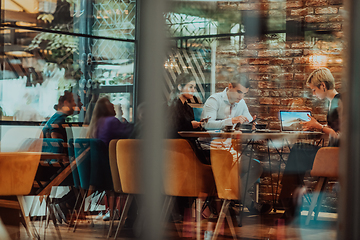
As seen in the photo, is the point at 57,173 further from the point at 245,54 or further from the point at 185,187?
the point at 245,54

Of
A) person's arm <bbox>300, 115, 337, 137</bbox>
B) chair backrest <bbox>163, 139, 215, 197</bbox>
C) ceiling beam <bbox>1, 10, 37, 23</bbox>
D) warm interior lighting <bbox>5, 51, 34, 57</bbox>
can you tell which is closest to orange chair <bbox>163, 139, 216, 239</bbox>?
chair backrest <bbox>163, 139, 215, 197</bbox>

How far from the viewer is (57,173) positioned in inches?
98.6

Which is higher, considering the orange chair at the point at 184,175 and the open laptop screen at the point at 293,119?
the open laptop screen at the point at 293,119

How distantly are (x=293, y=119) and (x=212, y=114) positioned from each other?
23.4 inches

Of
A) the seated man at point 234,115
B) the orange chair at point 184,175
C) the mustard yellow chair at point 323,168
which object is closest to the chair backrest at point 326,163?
the mustard yellow chair at point 323,168

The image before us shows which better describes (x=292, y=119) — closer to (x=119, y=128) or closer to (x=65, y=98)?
(x=119, y=128)

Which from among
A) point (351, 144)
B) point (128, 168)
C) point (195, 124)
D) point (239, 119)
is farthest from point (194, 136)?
point (351, 144)

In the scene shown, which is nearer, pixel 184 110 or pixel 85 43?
pixel 184 110

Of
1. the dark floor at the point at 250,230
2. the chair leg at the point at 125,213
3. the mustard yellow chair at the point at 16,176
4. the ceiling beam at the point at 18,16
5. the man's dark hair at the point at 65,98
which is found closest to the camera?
the dark floor at the point at 250,230

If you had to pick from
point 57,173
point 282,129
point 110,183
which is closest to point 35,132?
point 57,173

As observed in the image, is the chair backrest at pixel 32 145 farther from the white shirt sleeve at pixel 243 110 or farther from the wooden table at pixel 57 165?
the white shirt sleeve at pixel 243 110

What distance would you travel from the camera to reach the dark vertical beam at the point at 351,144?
6.47 feet

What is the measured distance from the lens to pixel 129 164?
219 cm

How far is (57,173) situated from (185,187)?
2.63 feet
